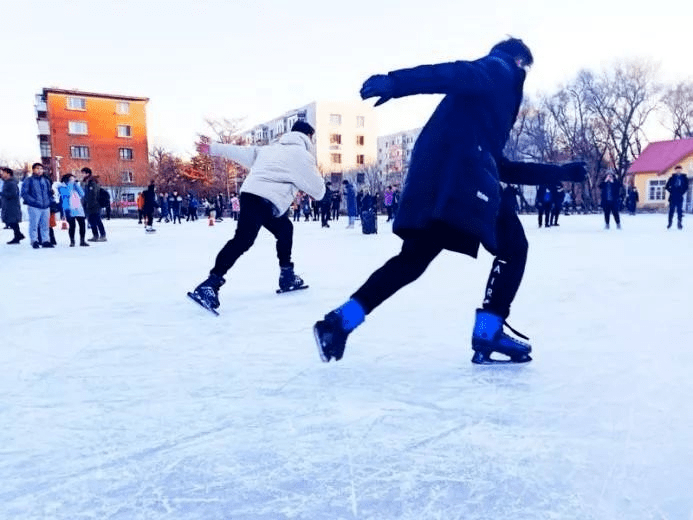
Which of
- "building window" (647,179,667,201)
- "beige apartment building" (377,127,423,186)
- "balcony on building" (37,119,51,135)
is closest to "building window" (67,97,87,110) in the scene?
"balcony on building" (37,119,51,135)

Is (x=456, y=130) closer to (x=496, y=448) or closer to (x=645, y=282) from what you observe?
(x=496, y=448)

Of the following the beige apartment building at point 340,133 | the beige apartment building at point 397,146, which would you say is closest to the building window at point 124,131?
the beige apartment building at point 340,133

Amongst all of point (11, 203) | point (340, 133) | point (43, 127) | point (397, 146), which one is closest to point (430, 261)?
point (11, 203)

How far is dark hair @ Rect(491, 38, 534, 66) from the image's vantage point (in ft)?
7.53

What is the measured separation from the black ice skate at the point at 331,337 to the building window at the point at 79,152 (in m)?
56.5

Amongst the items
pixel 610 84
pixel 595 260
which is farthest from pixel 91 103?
pixel 595 260

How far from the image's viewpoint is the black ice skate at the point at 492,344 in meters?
2.37

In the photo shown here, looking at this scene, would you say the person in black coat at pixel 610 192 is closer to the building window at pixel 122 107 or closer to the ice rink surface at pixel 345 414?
the ice rink surface at pixel 345 414

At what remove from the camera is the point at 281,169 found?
12.9ft

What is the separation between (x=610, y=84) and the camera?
4150 centimetres

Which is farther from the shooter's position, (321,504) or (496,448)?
(496,448)

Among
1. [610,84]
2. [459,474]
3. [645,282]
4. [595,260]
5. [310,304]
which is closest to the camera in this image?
[459,474]

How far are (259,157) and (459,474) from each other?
3.06 m

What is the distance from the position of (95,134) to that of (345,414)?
57.2 meters
